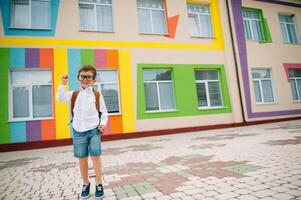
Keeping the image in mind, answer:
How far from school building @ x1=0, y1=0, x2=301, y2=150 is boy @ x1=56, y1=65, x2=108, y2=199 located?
6.99 meters

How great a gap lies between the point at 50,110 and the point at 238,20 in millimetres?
11205

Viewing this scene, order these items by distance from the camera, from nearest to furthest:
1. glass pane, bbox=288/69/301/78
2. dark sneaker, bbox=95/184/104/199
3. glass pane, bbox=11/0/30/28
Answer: dark sneaker, bbox=95/184/104/199
glass pane, bbox=11/0/30/28
glass pane, bbox=288/69/301/78

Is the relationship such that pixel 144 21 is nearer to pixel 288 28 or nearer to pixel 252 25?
pixel 252 25

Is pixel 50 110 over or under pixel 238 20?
under

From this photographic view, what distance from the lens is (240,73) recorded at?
12.5 metres

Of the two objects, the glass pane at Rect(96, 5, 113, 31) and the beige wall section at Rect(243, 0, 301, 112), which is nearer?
the glass pane at Rect(96, 5, 113, 31)

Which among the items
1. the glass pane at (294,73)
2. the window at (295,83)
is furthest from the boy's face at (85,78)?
the glass pane at (294,73)

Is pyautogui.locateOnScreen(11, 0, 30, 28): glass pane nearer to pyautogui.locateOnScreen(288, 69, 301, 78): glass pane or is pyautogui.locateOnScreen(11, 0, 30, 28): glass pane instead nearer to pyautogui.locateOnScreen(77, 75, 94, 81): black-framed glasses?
pyautogui.locateOnScreen(77, 75, 94, 81): black-framed glasses

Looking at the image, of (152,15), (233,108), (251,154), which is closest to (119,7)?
(152,15)

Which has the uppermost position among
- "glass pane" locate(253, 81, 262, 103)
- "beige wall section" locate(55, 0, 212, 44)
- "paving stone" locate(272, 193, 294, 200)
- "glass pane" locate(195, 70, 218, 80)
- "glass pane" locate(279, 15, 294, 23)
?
"glass pane" locate(279, 15, 294, 23)

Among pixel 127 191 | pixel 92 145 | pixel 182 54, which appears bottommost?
pixel 127 191

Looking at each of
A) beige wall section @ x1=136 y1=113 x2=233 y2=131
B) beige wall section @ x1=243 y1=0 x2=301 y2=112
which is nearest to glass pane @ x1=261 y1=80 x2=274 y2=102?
beige wall section @ x1=243 y1=0 x2=301 y2=112

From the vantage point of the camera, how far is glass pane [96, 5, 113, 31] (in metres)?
10.9

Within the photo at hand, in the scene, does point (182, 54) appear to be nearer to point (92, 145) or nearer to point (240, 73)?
point (240, 73)
